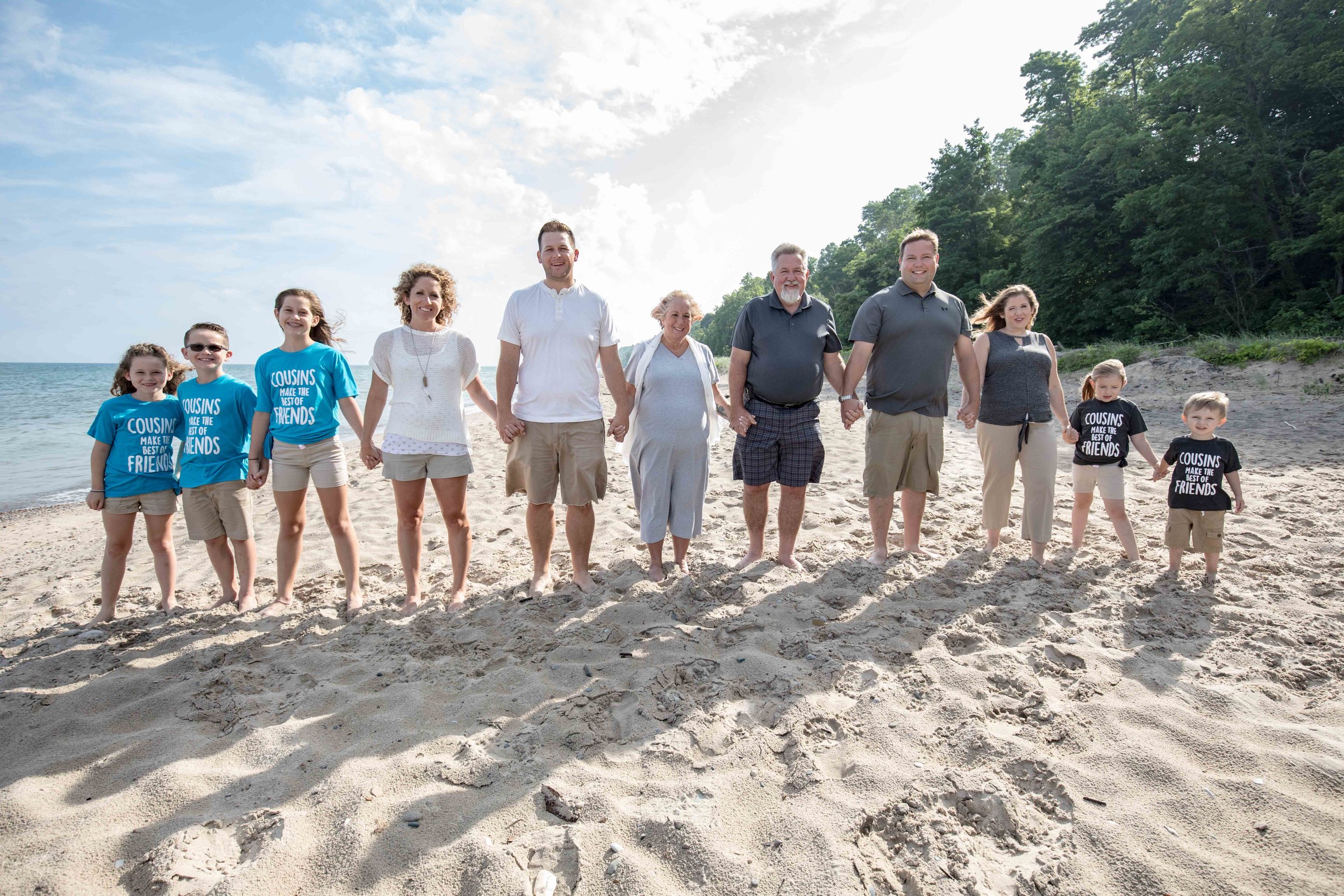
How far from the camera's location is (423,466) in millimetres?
3418

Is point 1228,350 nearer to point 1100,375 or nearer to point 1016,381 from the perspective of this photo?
point 1100,375

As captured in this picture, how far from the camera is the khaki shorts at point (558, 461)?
3.46 metres

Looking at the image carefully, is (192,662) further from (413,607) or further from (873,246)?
(873,246)

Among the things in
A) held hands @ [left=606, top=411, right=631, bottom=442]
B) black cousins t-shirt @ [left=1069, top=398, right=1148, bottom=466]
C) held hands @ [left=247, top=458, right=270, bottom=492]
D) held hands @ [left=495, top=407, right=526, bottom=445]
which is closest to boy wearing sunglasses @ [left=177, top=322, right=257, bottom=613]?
held hands @ [left=247, top=458, right=270, bottom=492]

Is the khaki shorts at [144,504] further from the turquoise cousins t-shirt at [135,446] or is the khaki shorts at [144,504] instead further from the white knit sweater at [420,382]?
the white knit sweater at [420,382]

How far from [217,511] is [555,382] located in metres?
2.19

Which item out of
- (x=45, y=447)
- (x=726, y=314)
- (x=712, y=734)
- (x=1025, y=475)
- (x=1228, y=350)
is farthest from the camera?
(x=726, y=314)

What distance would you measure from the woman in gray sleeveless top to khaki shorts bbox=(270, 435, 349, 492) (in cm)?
403

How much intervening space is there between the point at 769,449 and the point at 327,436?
8.59ft

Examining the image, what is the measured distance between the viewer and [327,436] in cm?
346

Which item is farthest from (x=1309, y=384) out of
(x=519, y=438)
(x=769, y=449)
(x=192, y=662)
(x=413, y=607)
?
(x=192, y=662)

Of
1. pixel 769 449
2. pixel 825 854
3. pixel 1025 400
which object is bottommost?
pixel 825 854

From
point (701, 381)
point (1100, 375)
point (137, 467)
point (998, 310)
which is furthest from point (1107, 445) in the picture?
point (137, 467)

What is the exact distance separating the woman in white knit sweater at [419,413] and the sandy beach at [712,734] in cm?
58
